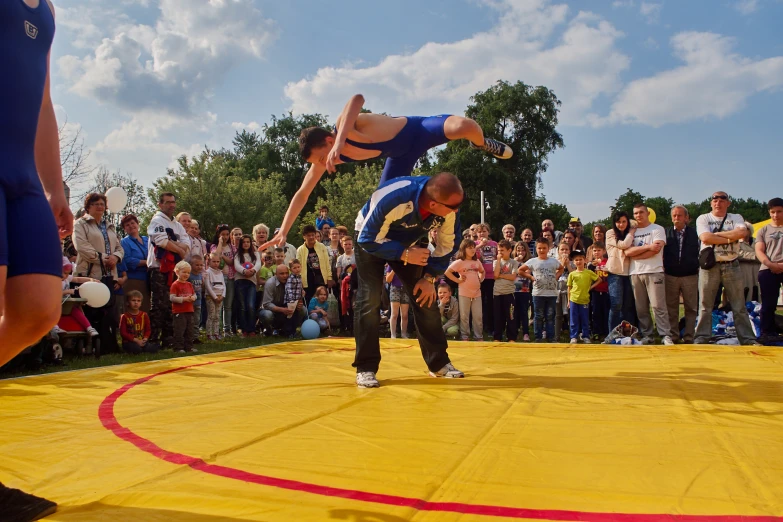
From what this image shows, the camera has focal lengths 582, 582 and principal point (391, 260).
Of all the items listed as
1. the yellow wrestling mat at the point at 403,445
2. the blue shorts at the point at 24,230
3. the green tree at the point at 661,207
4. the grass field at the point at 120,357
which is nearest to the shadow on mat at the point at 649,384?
the yellow wrestling mat at the point at 403,445

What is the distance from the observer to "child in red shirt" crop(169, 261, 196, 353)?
721cm

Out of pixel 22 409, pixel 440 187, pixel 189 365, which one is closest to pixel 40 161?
pixel 22 409

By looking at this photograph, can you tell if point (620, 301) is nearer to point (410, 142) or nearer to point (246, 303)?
point (410, 142)

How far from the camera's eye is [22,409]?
3.30 meters

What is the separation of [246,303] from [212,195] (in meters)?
26.2

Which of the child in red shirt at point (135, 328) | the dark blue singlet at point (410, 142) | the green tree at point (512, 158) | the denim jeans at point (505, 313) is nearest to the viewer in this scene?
the dark blue singlet at point (410, 142)

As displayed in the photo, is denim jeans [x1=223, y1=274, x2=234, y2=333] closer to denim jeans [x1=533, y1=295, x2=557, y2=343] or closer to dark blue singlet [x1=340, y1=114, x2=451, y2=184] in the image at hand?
denim jeans [x1=533, y1=295, x2=557, y2=343]

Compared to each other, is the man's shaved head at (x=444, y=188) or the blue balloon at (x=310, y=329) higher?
the man's shaved head at (x=444, y=188)

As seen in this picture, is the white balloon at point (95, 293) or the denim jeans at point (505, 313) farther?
the denim jeans at point (505, 313)

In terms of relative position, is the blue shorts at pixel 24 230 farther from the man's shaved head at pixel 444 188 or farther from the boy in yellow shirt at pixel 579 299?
the boy in yellow shirt at pixel 579 299

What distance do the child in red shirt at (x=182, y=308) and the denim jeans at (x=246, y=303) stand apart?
1.78 meters

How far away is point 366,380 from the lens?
3.91 metres

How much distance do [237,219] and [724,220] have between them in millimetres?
30186

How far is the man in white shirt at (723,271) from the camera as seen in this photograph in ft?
23.0
